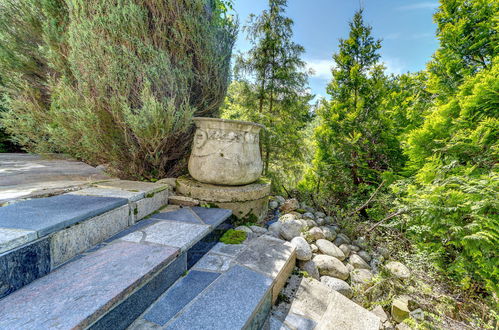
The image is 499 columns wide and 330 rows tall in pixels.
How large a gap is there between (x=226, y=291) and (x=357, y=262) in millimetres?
1634

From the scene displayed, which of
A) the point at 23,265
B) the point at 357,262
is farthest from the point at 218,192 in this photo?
the point at 357,262

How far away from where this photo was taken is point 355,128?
382 centimetres

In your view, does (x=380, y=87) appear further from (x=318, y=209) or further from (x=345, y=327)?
(x=345, y=327)

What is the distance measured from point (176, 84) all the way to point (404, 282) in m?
3.23

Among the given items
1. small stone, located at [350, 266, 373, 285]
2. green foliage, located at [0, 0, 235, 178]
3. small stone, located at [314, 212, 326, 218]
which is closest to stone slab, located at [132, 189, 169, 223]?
green foliage, located at [0, 0, 235, 178]

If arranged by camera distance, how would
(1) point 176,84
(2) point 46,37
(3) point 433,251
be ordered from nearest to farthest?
1. (3) point 433,251
2. (1) point 176,84
3. (2) point 46,37

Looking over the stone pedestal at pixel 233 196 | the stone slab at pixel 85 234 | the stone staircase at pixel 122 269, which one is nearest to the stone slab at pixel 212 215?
the stone staircase at pixel 122 269

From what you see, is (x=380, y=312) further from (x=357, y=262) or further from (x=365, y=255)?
(x=365, y=255)

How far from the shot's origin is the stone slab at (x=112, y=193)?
6.21 feet

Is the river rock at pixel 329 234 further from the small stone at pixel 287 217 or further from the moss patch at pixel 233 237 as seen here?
the moss patch at pixel 233 237

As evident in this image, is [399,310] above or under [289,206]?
under

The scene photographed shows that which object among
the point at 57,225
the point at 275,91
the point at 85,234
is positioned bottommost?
the point at 85,234

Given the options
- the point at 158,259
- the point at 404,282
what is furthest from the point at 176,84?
the point at 404,282

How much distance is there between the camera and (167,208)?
2338 millimetres
